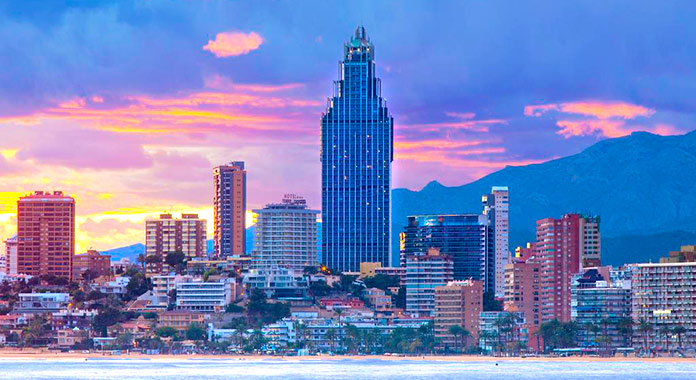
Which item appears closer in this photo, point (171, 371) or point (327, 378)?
point (327, 378)

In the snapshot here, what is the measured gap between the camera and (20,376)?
182m

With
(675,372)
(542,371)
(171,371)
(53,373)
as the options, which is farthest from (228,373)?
(675,372)

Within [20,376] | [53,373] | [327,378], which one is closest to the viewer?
[327,378]

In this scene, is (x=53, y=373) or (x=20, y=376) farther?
(x=53, y=373)

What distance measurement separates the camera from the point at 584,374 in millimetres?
183500

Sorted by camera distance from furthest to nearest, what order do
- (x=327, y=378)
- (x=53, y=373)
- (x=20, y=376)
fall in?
(x=53, y=373) < (x=20, y=376) < (x=327, y=378)

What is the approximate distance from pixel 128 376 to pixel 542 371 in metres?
50.2

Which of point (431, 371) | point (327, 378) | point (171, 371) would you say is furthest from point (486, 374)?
point (171, 371)

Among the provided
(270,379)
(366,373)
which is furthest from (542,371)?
(270,379)

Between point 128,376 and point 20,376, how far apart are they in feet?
42.0

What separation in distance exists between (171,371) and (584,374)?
51052mm

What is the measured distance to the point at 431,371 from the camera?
192m

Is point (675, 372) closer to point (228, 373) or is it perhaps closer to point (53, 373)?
point (228, 373)

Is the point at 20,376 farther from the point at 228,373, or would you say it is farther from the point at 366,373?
the point at 366,373
